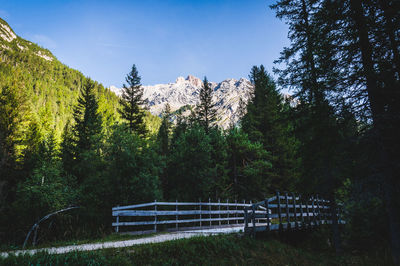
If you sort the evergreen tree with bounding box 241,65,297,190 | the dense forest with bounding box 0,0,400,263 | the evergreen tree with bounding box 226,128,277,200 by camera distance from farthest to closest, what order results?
the evergreen tree with bounding box 241,65,297,190, the evergreen tree with bounding box 226,128,277,200, the dense forest with bounding box 0,0,400,263

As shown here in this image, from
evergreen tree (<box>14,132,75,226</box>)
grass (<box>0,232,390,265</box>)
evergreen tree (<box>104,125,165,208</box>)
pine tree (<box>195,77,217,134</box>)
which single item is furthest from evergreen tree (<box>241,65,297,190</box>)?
evergreen tree (<box>14,132,75,226</box>)

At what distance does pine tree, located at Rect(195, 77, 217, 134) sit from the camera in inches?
1417

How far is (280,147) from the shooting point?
27.2 metres

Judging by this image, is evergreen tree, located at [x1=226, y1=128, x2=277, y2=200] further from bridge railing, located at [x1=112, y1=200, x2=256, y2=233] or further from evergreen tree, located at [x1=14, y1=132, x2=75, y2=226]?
evergreen tree, located at [x1=14, y1=132, x2=75, y2=226]

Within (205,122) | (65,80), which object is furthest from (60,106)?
(205,122)

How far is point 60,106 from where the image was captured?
316 ft

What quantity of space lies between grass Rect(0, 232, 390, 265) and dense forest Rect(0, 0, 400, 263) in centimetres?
291

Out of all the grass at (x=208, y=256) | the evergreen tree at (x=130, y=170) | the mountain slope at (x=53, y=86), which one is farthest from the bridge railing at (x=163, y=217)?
the mountain slope at (x=53, y=86)

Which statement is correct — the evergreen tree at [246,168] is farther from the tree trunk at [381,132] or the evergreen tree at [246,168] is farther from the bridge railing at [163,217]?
the tree trunk at [381,132]

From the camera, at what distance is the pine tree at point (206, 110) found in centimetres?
3600

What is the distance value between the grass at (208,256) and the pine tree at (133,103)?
2649cm

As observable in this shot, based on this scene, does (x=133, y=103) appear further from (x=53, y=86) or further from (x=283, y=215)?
(x=53, y=86)

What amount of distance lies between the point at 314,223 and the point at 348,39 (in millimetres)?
11105

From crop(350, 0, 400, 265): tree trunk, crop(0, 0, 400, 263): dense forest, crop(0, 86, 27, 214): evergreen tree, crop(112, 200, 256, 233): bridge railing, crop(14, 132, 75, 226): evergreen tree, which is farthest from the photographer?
crop(0, 86, 27, 214): evergreen tree
